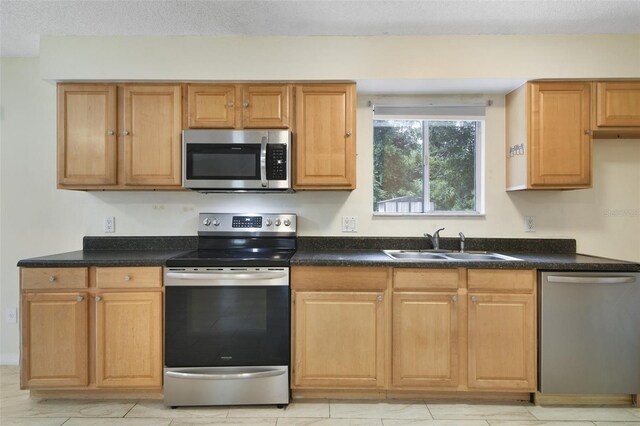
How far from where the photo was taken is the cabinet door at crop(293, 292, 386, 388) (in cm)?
219

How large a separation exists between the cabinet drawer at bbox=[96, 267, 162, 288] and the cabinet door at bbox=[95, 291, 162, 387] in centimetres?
5

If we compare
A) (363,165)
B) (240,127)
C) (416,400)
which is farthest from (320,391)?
(240,127)

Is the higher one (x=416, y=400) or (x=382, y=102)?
Result: (x=382, y=102)

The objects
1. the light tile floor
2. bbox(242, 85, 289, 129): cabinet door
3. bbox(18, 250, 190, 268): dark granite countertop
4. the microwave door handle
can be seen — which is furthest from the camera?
bbox(242, 85, 289, 129): cabinet door

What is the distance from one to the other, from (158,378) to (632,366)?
2876 millimetres

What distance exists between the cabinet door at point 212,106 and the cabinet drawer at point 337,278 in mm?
1130

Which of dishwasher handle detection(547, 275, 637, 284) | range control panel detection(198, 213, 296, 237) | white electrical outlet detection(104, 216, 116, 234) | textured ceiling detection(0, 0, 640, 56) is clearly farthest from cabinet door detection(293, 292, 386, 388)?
textured ceiling detection(0, 0, 640, 56)

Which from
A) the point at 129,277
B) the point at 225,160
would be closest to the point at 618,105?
the point at 225,160

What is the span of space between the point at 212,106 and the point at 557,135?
7.77ft

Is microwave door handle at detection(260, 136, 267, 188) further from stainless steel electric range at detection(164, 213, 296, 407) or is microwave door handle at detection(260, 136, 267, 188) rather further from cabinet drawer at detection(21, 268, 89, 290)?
cabinet drawer at detection(21, 268, 89, 290)

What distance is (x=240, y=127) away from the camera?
2463 millimetres

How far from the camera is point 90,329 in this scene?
7.15 ft

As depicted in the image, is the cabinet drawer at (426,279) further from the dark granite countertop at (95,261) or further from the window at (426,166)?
the dark granite countertop at (95,261)

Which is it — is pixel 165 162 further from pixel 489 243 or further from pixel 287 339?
pixel 489 243
